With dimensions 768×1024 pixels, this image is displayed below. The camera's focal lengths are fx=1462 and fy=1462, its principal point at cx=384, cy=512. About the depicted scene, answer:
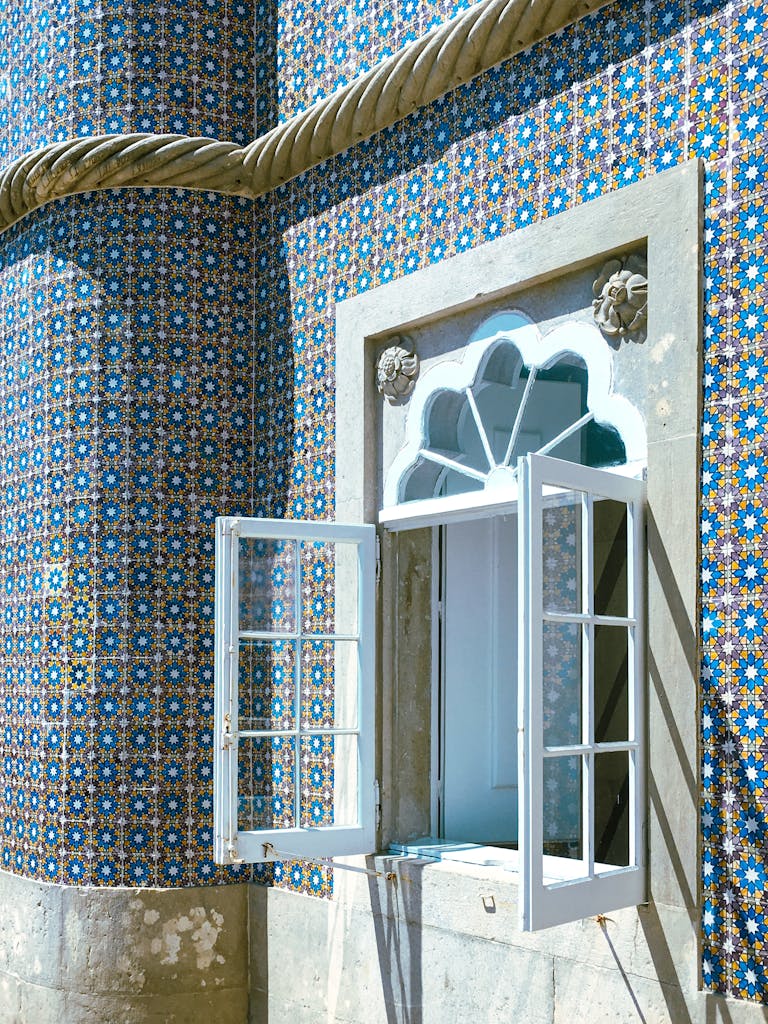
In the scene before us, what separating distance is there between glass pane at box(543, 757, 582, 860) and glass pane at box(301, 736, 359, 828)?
1.18 metres

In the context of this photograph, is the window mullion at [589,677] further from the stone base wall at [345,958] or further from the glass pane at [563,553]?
the stone base wall at [345,958]

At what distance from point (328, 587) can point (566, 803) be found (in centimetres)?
158

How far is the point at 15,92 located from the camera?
6.23m

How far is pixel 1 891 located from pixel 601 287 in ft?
11.4

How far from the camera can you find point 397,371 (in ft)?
15.8

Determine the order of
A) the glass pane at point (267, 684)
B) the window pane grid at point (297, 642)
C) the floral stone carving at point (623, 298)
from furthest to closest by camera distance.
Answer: the glass pane at point (267, 684), the window pane grid at point (297, 642), the floral stone carving at point (623, 298)

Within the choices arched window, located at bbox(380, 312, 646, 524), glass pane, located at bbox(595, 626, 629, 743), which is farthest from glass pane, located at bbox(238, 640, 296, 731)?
glass pane, located at bbox(595, 626, 629, 743)

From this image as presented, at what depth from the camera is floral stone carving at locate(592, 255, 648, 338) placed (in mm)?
3887

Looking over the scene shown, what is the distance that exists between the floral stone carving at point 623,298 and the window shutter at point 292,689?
1212mm

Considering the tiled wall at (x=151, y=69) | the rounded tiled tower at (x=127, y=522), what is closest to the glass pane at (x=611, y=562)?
the rounded tiled tower at (x=127, y=522)

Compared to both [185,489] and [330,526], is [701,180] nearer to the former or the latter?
[330,526]

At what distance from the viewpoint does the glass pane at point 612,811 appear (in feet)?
12.3

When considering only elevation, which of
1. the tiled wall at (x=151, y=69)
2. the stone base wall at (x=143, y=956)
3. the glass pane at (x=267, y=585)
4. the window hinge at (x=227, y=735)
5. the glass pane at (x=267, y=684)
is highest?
the tiled wall at (x=151, y=69)

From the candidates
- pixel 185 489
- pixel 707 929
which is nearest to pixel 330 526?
pixel 185 489
